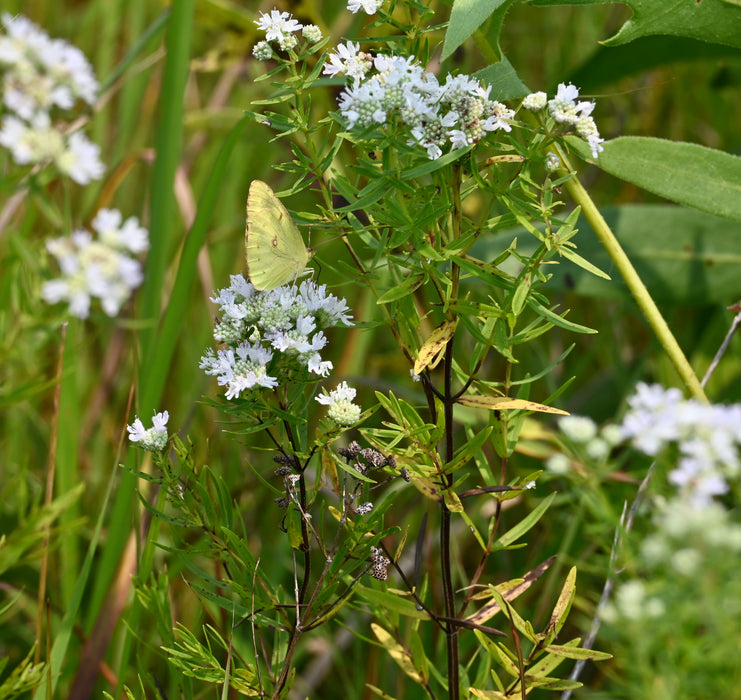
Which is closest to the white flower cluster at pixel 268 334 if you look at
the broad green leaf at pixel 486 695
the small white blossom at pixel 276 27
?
the small white blossom at pixel 276 27

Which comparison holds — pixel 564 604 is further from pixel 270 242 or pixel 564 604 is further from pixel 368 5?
pixel 368 5

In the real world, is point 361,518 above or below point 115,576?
above

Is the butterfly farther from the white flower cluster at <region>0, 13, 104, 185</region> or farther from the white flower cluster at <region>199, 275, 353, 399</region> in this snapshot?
the white flower cluster at <region>0, 13, 104, 185</region>

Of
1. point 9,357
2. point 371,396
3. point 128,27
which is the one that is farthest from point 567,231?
point 128,27

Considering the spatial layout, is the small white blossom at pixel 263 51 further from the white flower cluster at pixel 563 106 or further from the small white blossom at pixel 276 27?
the white flower cluster at pixel 563 106

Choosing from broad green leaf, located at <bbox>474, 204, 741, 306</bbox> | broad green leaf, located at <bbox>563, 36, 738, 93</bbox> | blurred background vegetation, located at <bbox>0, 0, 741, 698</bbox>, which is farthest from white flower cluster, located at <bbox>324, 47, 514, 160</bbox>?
broad green leaf, located at <bbox>563, 36, 738, 93</bbox>

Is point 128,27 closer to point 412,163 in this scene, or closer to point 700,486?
point 412,163
